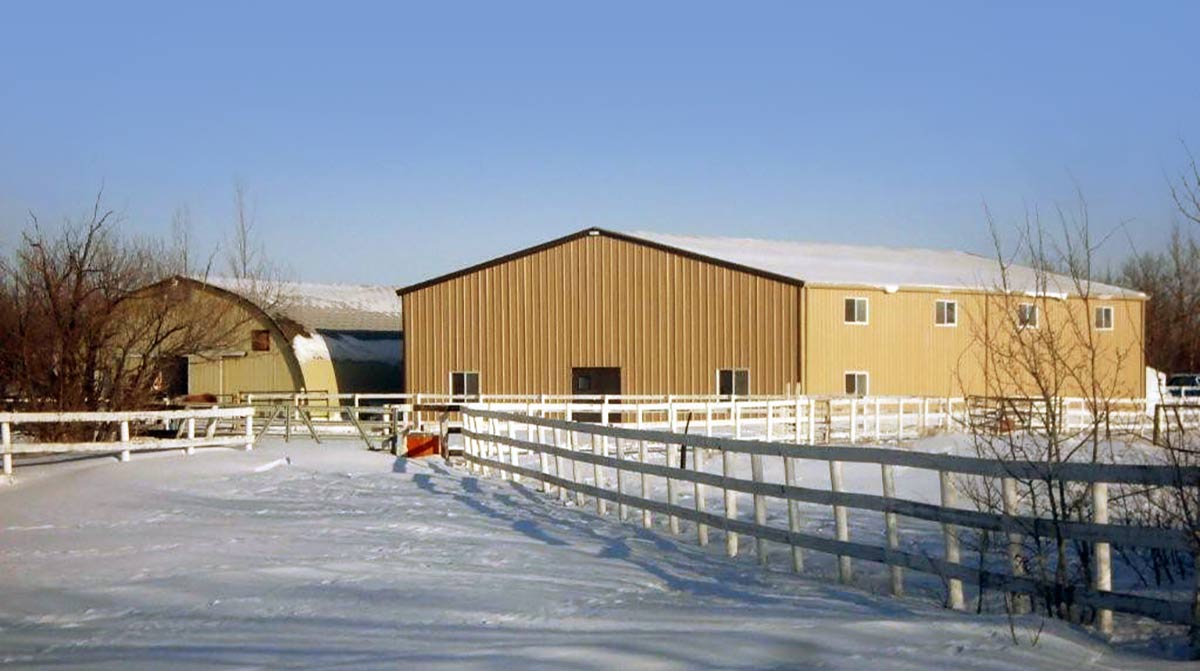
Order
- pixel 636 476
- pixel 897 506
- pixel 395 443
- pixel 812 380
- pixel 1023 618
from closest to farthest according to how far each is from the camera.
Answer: pixel 1023 618 → pixel 897 506 → pixel 636 476 → pixel 395 443 → pixel 812 380

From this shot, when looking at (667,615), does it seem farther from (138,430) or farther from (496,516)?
(138,430)

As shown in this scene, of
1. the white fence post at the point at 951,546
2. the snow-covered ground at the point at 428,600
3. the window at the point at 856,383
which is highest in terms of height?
the window at the point at 856,383

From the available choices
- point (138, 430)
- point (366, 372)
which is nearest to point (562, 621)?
point (138, 430)

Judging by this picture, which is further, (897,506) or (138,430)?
(138,430)

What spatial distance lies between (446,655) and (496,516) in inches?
324

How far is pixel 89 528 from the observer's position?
15961 millimetres

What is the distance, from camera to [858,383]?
4494 centimetres

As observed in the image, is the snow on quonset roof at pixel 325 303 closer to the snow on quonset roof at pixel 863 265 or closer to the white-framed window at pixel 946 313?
the snow on quonset roof at pixel 863 265

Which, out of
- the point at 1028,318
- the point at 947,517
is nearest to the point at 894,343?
the point at 1028,318

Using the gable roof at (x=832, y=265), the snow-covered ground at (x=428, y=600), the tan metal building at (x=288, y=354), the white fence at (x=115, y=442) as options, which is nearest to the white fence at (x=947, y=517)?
the snow-covered ground at (x=428, y=600)

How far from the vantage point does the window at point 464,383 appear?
48.8 metres

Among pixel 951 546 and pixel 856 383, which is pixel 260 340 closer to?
pixel 856 383

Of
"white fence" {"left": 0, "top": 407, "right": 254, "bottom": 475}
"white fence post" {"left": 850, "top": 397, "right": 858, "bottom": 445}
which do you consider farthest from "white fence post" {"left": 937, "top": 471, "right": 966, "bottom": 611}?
"white fence post" {"left": 850, "top": 397, "right": 858, "bottom": 445}

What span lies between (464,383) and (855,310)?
13.4 m
